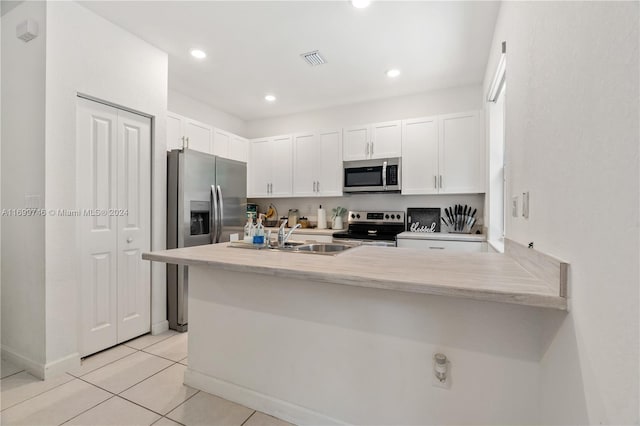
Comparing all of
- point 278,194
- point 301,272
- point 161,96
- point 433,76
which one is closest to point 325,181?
point 278,194

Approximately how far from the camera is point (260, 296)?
167 cm

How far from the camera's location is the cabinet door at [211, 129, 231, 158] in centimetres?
388

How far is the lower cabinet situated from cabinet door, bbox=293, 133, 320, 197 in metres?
1.55

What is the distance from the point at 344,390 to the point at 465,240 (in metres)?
2.12

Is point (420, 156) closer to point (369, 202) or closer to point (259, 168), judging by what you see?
point (369, 202)

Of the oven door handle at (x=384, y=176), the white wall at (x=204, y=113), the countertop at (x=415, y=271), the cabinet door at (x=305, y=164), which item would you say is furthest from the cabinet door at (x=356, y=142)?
the countertop at (x=415, y=271)

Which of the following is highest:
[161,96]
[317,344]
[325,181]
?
[161,96]

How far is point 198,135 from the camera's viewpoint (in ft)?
11.8

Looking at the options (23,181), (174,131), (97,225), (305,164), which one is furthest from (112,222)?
(305,164)

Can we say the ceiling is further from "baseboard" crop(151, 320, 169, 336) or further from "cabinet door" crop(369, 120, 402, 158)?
"baseboard" crop(151, 320, 169, 336)

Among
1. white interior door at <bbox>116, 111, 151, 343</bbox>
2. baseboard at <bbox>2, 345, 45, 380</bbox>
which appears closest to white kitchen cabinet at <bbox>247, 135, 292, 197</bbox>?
white interior door at <bbox>116, 111, 151, 343</bbox>

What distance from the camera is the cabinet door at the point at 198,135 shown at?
136 inches

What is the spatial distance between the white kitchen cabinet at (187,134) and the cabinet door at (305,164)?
3.96 ft

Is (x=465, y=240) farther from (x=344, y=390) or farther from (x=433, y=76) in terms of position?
(x=344, y=390)
